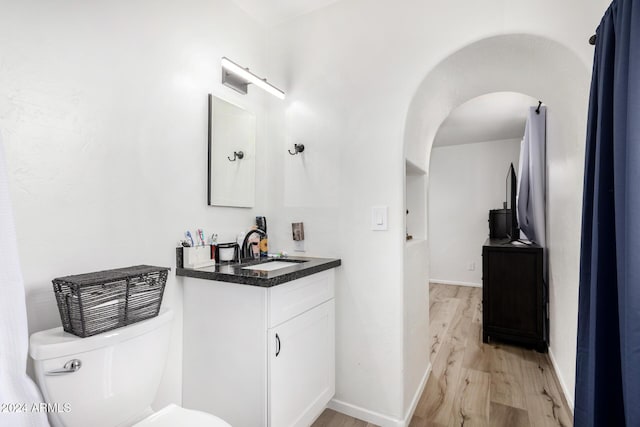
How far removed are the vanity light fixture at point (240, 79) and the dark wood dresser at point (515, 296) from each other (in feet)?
8.04

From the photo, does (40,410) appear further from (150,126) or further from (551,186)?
(551,186)

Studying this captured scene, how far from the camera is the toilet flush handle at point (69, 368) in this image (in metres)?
1.00

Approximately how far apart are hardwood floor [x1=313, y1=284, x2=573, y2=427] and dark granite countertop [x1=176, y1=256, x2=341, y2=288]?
92 centimetres

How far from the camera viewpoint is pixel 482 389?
2180mm

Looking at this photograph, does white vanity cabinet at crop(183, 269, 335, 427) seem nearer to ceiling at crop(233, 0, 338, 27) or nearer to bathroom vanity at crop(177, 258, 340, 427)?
bathroom vanity at crop(177, 258, 340, 427)

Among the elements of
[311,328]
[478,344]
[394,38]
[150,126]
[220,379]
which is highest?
[394,38]

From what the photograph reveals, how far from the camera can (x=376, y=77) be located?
1.87m

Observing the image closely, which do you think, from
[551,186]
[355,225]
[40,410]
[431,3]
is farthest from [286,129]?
[551,186]

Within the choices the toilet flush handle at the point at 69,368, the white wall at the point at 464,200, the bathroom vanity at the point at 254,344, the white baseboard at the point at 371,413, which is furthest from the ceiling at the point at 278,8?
the white wall at the point at 464,200

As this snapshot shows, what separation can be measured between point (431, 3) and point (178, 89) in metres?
1.43

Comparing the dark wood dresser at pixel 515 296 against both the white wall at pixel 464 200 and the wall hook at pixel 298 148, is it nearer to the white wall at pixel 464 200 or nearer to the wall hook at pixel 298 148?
the wall hook at pixel 298 148

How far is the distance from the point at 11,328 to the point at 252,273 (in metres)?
0.80

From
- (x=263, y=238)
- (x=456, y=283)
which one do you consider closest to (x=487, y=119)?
(x=456, y=283)

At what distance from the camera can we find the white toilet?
3.29 ft
